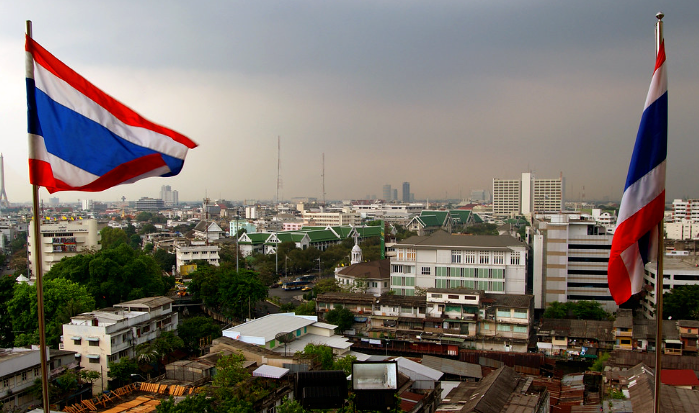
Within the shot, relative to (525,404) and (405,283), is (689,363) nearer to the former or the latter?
(525,404)

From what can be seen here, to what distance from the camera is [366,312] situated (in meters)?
20.5

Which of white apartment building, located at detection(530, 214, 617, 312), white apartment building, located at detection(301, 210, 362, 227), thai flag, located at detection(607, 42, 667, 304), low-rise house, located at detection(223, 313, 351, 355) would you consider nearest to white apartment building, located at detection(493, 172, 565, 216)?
white apartment building, located at detection(301, 210, 362, 227)

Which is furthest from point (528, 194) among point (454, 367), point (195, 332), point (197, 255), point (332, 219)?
point (195, 332)

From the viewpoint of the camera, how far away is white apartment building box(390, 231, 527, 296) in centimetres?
2209

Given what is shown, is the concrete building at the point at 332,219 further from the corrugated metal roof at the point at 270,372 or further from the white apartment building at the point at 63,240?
the corrugated metal roof at the point at 270,372

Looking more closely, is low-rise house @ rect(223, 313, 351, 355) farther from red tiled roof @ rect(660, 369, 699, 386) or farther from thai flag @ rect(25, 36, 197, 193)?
thai flag @ rect(25, 36, 197, 193)

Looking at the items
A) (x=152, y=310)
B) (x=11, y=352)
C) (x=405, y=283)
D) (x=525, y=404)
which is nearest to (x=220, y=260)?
(x=405, y=283)

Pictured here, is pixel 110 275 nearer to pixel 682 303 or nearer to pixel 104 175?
pixel 104 175

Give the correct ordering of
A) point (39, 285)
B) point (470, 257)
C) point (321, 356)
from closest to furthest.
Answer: point (39, 285), point (321, 356), point (470, 257)

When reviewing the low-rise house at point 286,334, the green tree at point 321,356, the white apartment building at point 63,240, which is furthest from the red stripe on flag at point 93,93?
the white apartment building at point 63,240

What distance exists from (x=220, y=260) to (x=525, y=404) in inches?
980

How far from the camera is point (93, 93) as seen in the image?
378cm

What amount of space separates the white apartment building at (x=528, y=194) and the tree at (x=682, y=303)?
62.0 m

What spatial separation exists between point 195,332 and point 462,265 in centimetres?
1165
